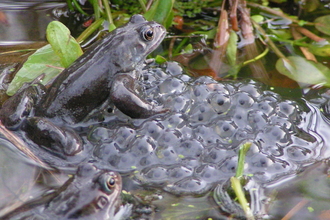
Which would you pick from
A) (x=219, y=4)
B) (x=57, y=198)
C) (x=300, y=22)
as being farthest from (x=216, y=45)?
(x=57, y=198)

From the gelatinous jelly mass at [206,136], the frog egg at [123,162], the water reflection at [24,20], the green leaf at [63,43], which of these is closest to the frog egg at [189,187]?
the gelatinous jelly mass at [206,136]

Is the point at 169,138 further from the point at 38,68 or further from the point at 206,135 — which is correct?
the point at 38,68

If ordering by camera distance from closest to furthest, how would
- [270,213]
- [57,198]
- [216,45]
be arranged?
[57,198] → [270,213] → [216,45]

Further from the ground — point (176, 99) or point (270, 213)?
point (176, 99)

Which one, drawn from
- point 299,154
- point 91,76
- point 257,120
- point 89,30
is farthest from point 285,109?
point 89,30

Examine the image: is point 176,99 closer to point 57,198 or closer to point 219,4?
point 57,198

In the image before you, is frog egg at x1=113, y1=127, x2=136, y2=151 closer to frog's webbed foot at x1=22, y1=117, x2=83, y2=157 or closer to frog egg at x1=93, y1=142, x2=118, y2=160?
frog egg at x1=93, y1=142, x2=118, y2=160
